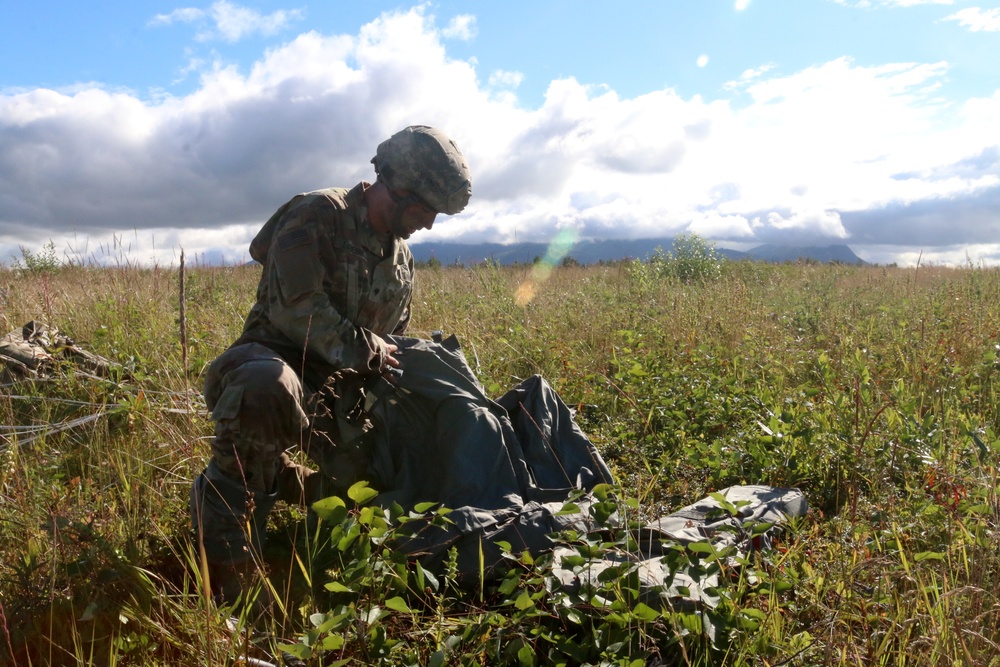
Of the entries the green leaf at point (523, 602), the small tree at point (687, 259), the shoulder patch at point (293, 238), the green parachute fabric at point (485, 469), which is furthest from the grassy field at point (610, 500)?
the small tree at point (687, 259)

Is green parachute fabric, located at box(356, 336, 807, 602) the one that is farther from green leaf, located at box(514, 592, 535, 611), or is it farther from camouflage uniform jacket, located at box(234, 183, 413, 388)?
green leaf, located at box(514, 592, 535, 611)

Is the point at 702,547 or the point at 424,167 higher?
the point at 424,167

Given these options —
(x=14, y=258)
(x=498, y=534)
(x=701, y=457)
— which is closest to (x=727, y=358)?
(x=701, y=457)

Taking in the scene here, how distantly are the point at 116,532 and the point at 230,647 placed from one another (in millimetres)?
936

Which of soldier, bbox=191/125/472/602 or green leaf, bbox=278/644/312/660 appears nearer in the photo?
green leaf, bbox=278/644/312/660

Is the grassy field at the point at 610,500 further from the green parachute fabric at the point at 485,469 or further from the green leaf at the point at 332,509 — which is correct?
the green parachute fabric at the point at 485,469

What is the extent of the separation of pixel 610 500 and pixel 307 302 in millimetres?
1458

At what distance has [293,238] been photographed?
2666 mm

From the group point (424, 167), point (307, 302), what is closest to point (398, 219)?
point (424, 167)

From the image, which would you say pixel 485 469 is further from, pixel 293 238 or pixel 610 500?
pixel 293 238

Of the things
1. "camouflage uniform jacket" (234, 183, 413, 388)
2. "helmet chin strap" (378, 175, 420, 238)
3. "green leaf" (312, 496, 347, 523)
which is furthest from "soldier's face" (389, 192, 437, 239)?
"green leaf" (312, 496, 347, 523)

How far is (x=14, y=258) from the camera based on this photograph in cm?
1012

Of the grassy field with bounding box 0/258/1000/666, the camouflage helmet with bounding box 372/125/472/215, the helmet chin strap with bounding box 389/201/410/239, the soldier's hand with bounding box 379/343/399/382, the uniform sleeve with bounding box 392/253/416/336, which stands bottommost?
the grassy field with bounding box 0/258/1000/666

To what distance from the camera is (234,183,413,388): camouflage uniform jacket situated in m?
2.64
